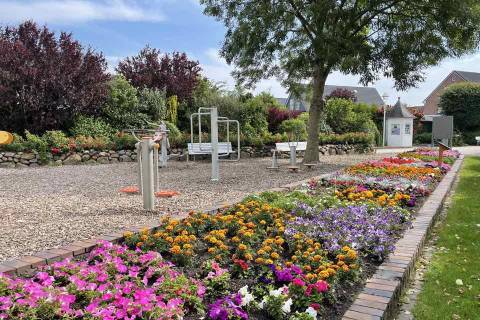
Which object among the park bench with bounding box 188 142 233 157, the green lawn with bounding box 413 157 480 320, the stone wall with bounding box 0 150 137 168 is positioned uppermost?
the park bench with bounding box 188 142 233 157

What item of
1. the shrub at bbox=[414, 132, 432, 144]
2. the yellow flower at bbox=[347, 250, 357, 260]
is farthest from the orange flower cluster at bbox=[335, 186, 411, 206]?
the shrub at bbox=[414, 132, 432, 144]

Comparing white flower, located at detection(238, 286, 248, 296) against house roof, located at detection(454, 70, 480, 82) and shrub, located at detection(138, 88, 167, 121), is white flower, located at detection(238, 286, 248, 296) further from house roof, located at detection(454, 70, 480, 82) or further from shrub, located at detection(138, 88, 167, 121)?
house roof, located at detection(454, 70, 480, 82)

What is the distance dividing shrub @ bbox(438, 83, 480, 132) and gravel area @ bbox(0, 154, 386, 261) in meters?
30.6

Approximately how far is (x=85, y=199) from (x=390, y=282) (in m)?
4.74

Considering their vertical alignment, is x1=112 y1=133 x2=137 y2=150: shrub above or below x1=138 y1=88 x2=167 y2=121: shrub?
below

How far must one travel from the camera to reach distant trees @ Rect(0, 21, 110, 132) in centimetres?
1318

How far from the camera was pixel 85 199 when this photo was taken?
21.0 ft

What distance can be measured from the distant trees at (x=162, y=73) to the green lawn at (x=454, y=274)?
1290 centimetres

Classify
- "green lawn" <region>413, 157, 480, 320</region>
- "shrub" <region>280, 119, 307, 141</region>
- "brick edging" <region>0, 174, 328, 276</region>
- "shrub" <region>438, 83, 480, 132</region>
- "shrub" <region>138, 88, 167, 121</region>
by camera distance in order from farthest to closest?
"shrub" <region>438, 83, 480, 132</region> → "shrub" <region>280, 119, 307, 141</region> → "shrub" <region>138, 88, 167, 121</region> → "green lawn" <region>413, 157, 480, 320</region> → "brick edging" <region>0, 174, 328, 276</region>

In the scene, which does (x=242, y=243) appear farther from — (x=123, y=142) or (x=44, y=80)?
(x=44, y=80)

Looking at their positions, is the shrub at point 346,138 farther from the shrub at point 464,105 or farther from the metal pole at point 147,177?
the shrub at point 464,105

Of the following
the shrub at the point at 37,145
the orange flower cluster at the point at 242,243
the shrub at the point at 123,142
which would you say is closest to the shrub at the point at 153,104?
the shrub at the point at 123,142

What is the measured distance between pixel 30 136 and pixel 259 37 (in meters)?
7.22

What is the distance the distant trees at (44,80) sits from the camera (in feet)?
43.2
